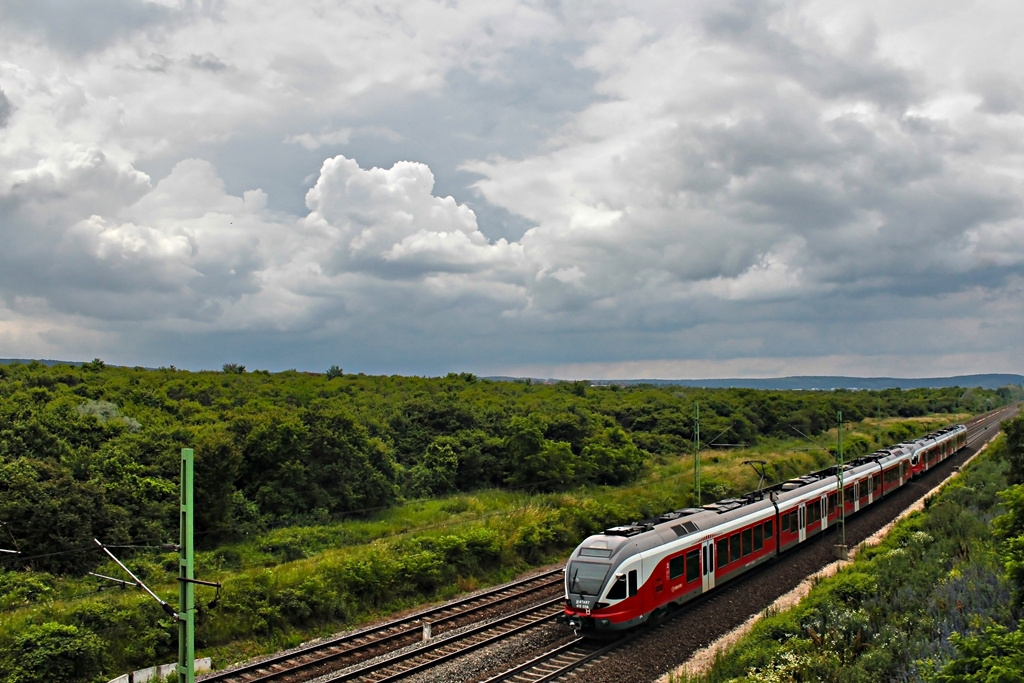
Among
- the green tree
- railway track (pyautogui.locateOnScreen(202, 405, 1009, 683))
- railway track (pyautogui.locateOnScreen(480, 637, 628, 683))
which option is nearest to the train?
railway track (pyautogui.locateOnScreen(480, 637, 628, 683))

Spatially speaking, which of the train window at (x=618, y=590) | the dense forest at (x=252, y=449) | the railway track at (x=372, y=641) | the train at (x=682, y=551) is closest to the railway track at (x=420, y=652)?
the railway track at (x=372, y=641)

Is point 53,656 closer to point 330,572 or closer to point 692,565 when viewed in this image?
point 330,572

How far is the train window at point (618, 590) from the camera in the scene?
19234mm

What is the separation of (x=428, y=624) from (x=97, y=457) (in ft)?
67.1

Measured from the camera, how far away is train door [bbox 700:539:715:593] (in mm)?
23000

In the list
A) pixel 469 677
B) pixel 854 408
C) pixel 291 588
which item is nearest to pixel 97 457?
pixel 291 588

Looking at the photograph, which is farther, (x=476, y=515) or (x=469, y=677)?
(x=476, y=515)

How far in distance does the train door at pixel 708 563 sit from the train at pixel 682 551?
32mm

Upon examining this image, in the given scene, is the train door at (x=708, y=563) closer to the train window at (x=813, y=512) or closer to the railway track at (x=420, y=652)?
the railway track at (x=420, y=652)

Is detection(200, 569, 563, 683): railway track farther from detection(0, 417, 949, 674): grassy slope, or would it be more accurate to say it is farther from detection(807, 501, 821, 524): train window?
detection(807, 501, 821, 524): train window

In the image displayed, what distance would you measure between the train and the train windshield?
3 centimetres

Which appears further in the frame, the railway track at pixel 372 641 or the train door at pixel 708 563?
the train door at pixel 708 563

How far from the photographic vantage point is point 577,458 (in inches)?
1949

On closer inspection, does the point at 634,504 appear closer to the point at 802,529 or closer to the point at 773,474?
the point at 802,529
